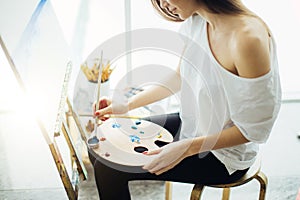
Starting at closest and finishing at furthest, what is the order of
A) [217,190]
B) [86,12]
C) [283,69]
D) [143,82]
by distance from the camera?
[217,190] < [143,82] < [86,12] < [283,69]

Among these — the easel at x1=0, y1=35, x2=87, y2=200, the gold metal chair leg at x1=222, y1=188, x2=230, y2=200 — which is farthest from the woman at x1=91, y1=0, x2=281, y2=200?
the gold metal chair leg at x1=222, y1=188, x2=230, y2=200

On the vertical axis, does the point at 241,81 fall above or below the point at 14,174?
above

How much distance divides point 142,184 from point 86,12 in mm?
949

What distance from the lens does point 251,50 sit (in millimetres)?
1020

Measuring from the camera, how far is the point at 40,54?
1.21 meters

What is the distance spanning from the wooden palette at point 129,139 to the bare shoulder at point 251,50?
40 centimetres

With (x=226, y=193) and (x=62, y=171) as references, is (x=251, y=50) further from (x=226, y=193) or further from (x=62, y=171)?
(x=226, y=193)

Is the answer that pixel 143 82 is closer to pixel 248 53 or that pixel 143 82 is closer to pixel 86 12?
pixel 86 12

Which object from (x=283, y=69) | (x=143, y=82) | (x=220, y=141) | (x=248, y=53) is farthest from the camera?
(x=283, y=69)

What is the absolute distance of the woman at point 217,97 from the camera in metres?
1.06

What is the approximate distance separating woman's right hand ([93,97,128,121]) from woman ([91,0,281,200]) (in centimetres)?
20

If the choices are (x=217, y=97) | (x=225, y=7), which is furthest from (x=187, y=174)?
(x=225, y=7)

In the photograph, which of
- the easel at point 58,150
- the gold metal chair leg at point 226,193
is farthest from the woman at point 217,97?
the gold metal chair leg at point 226,193

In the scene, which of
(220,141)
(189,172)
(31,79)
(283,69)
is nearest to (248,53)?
(220,141)
